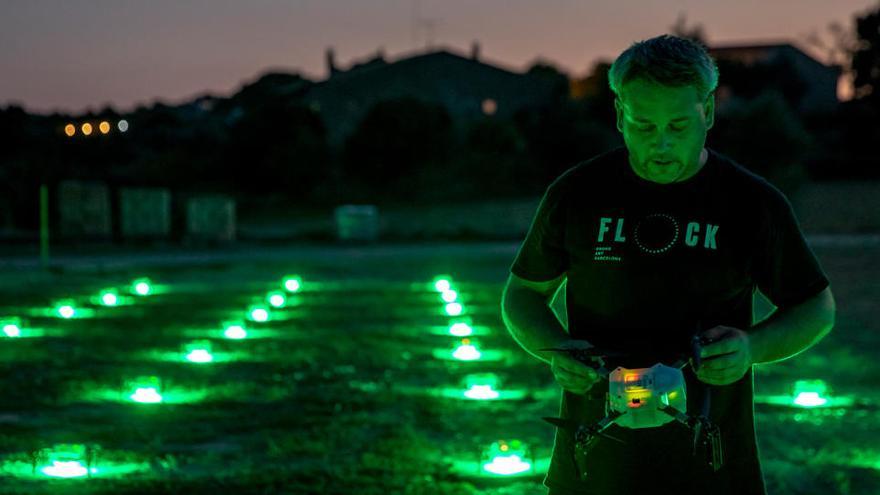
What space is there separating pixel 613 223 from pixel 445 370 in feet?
26.9

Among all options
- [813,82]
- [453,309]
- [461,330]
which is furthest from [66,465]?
[813,82]

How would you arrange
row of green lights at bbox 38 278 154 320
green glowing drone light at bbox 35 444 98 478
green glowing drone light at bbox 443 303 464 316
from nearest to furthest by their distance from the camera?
green glowing drone light at bbox 35 444 98 478 → row of green lights at bbox 38 278 154 320 → green glowing drone light at bbox 443 303 464 316

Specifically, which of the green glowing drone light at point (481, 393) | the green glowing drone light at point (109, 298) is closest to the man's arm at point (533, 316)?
the green glowing drone light at point (481, 393)

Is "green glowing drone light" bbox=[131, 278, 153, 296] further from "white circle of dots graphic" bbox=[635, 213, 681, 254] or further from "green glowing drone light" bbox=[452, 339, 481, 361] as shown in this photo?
"white circle of dots graphic" bbox=[635, 213, 681, 254]

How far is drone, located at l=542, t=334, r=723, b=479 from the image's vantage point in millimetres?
2582

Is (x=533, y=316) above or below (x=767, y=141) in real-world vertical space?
below

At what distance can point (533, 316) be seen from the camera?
2.98 metres

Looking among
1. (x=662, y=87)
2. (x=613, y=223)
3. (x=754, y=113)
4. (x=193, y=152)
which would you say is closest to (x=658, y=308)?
(x=613, y=223)

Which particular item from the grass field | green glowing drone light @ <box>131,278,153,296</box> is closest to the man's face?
the grass field

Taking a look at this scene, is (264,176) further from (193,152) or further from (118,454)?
(118,454)

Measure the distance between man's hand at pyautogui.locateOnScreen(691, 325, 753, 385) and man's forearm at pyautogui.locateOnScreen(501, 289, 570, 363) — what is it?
324mm

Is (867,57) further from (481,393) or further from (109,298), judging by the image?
(481,393)

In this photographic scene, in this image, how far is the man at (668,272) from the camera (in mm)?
2775

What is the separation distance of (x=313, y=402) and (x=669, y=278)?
6635mm
